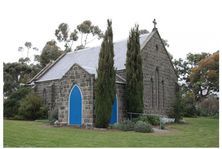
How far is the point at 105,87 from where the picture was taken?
2100 cm

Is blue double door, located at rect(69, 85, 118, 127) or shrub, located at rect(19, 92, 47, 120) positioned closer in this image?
blue double door, located at rect(69, 85, 118, 127)

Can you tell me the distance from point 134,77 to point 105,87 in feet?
9.95

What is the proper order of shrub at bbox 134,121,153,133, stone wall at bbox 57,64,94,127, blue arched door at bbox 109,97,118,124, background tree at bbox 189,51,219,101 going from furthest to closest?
background tree at bbox 189,51,219,101 → blue arched door at bbox 109,97,118,124 → stone wall at bbox 57,64,94,127 → shrub at bbox 134,121,153,133

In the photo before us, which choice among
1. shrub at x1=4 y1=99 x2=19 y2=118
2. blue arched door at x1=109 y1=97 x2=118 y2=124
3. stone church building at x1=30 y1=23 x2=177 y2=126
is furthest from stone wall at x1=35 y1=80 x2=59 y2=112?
blue arched door at x1=109 y1=97 x2=118 y2=124

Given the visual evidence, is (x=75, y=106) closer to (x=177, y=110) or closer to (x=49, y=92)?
(x=177, y=110)

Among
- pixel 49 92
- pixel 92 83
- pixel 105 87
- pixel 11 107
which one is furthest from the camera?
pixel 49 92

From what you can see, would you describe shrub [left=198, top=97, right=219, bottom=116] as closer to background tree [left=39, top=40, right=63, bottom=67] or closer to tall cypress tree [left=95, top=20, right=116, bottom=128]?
tall cypress tree [left=95, top=20, right=116, bottom=128]

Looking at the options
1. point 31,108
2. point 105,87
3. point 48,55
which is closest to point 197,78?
point 105,87

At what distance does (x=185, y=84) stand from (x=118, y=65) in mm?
22284

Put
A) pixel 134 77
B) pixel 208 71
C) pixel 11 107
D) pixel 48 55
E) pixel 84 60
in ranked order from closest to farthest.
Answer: pixel 134 77, pixel 208 71, pixel 84 60, pixel 11 107, pixel 48 55

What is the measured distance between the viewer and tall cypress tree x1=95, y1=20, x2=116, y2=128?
20.7 metres

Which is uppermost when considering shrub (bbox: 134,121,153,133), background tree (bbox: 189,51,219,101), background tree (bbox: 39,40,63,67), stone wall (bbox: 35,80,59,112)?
background tree (bbox: 39,40,63,67)

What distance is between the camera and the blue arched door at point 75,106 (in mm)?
22266

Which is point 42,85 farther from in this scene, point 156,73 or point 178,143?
point 178,143
